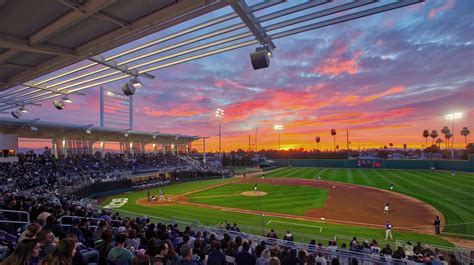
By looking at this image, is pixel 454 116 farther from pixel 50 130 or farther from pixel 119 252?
pixel 50 130

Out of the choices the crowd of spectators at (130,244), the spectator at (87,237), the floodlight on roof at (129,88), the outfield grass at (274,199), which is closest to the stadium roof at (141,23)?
the floodlight on roof at (129,88)

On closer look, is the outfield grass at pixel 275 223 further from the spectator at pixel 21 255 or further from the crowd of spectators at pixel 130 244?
the spectator at pixel 21 255

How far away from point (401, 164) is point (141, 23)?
2666 inches

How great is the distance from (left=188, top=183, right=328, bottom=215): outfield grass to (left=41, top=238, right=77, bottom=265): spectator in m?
20.8

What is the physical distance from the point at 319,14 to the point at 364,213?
22058 mm

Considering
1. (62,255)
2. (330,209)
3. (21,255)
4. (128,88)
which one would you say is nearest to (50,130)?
(128,88)

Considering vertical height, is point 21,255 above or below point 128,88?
below

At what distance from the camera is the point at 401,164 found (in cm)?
5841

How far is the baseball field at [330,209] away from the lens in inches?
693

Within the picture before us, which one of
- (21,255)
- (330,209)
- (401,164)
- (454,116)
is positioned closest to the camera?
(21,255)

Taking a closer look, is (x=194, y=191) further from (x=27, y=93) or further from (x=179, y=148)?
(x=179, y=148)

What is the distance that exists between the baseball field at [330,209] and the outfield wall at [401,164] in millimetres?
21137

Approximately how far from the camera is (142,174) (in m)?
41.9

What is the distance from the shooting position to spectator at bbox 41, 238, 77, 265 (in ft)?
9.26
